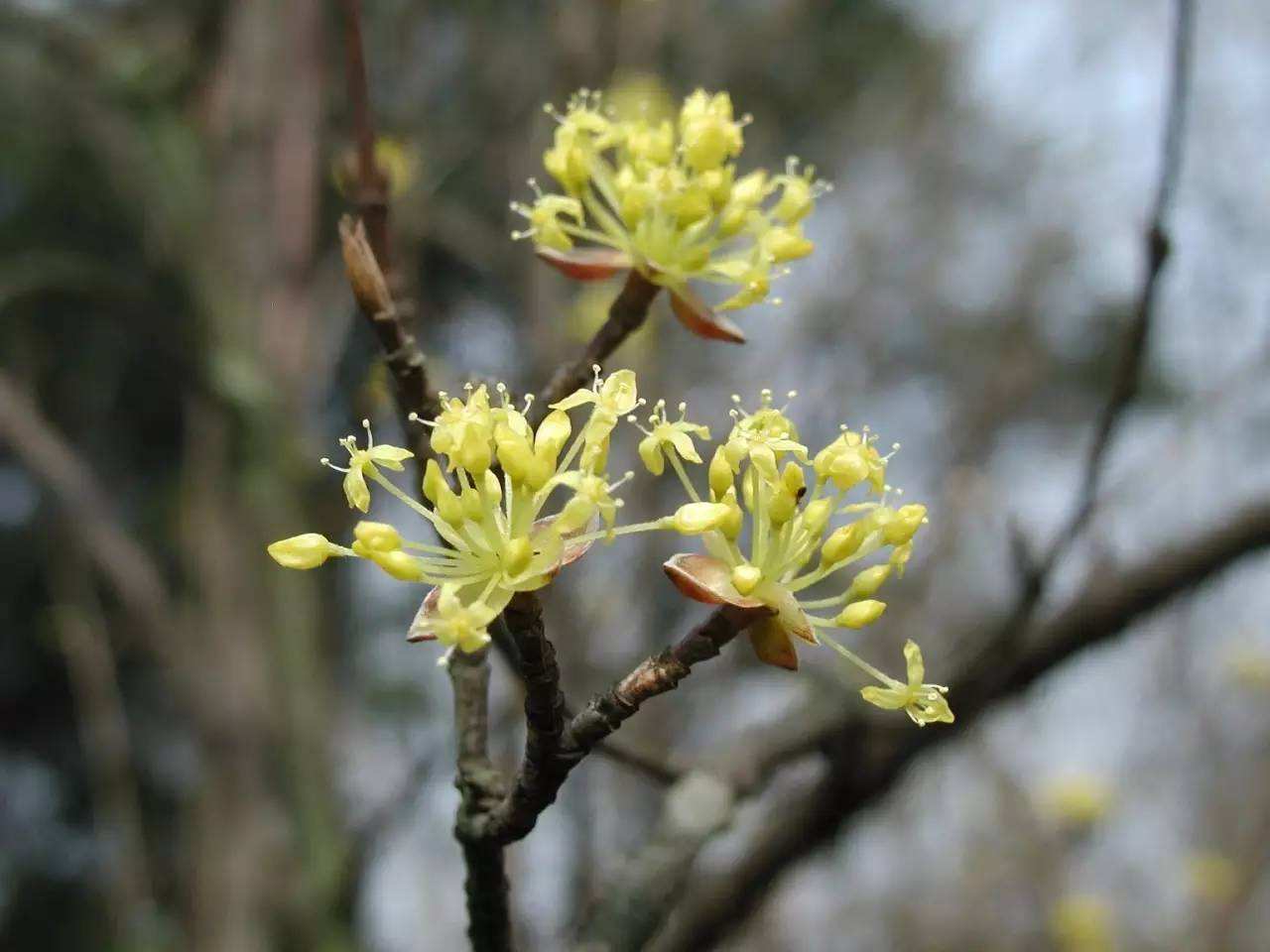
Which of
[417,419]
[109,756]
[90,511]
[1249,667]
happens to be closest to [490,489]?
[417,419]

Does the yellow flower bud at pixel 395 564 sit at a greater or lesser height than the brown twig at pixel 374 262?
lesser

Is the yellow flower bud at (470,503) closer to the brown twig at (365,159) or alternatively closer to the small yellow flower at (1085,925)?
the brown twig at (365,159)

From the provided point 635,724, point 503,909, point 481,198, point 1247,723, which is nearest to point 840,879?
point 635,724

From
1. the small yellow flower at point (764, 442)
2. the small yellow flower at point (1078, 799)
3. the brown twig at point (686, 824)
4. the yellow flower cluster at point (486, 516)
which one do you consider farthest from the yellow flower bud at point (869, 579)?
the small yellow flower at point (1078, 799)

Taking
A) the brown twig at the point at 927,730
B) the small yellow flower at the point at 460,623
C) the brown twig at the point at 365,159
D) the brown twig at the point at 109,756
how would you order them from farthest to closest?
the brown twig at the point at 109,756, the brown twig at the point at 927,730, the brown twig at the point at 365,159, the small yellow flower at the point at 460,623

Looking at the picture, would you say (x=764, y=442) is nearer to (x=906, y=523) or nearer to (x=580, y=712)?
(x=906, y=523)
